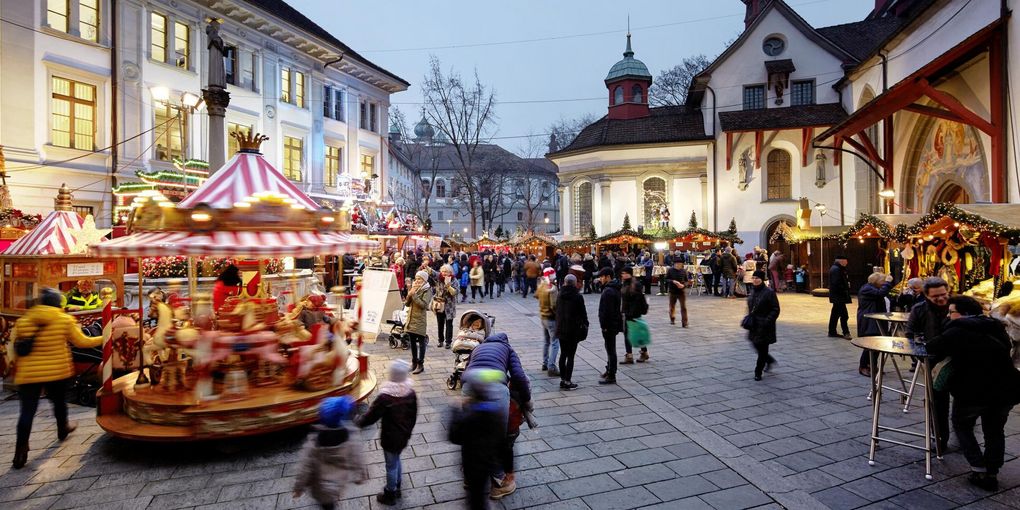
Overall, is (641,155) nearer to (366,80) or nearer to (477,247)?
(477,247)

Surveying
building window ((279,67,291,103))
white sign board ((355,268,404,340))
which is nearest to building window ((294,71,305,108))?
building window ((279,67,291,103))

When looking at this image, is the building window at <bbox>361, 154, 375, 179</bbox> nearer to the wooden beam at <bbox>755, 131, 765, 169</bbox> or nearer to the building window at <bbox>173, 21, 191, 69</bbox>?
the building window at <bbox>173, 21, 191, 69</bbox>

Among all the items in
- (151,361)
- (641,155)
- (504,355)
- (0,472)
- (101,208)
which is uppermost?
(641,155)

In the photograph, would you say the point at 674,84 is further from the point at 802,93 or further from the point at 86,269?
the point at 86,269

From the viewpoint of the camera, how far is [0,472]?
5.14 meters

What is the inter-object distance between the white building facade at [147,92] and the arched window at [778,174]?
21689 millimetres

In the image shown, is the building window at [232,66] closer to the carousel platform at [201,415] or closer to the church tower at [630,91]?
the carousel platform at [201,415]

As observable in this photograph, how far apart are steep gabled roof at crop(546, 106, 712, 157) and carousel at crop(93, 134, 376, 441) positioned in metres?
27.7

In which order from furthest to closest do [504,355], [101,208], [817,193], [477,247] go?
[477,247]
[817,193]
[101,208]
[504,355]

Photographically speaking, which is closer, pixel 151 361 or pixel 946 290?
pixel 946 290

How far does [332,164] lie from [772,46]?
83.8 feet

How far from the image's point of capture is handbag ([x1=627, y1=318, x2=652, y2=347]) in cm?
930

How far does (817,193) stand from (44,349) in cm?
3098

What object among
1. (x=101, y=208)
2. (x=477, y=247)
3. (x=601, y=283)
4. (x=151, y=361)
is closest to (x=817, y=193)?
(x=477, y=247)
